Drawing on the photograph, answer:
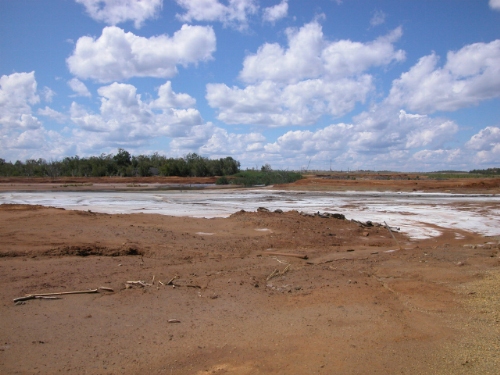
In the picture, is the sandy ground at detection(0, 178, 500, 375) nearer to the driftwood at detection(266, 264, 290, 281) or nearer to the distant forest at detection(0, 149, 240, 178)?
the driftwood at detection(266, 264, 290, 281)

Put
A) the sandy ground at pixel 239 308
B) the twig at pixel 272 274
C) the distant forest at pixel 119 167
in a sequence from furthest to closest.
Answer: the distant forest at pixel 119 167, the twig at pixel 272 274, the sandy ground at pixel 239 308

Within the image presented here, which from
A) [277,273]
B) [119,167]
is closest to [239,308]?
[277,273]

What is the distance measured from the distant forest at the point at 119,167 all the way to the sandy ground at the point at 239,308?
92.0 m

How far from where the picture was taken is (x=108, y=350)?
5.66 m

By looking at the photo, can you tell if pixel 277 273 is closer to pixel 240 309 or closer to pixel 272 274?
pixel 272 274

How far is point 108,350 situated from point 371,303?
439 cm

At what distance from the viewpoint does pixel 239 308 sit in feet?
24.1

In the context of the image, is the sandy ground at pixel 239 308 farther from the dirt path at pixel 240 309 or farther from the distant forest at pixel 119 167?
the distant forest at pixel 119 167

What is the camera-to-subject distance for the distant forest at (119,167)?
343 feet

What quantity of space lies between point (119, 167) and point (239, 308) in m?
106

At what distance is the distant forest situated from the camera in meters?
104

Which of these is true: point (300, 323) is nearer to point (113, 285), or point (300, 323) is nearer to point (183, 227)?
point (113, 285)

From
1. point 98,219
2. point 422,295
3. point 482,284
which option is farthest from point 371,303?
point 98,219

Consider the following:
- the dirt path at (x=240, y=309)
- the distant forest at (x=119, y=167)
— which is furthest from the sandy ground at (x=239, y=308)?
the distant forest at (x=119, y=167)
